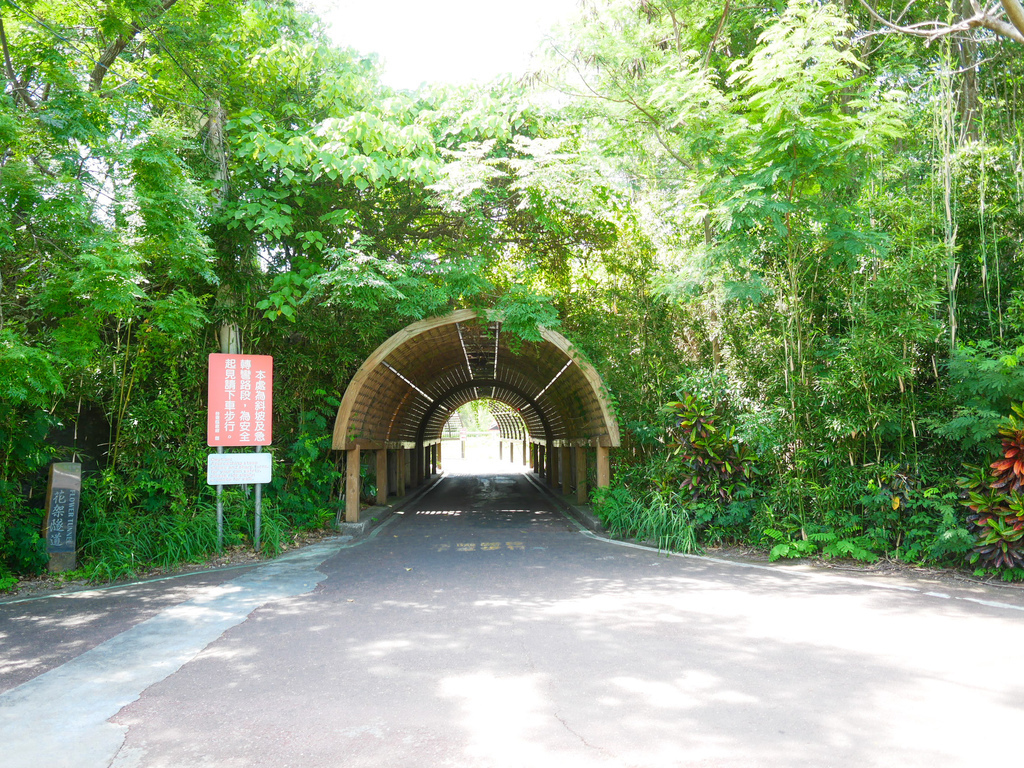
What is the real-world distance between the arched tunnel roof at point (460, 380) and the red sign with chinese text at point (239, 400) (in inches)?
54.5

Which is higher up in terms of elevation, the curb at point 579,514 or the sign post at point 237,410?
the sign post at point 237,410

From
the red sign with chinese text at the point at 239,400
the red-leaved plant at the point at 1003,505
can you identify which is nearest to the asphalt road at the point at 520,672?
the red-leaved plant at the point at 1003,505

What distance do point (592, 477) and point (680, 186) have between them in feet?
18.1

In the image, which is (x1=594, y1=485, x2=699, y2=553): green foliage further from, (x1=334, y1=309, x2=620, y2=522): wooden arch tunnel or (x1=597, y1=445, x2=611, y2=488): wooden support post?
(x1=334, y1=309, x2=620, y2=522): wooden arch tunnel

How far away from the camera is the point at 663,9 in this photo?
9.03 meters

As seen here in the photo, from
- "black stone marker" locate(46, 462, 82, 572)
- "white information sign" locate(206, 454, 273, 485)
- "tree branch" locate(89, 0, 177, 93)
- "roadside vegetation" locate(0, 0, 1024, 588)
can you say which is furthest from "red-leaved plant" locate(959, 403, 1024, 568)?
"tree branch" locate(89, 0, 177, 93)

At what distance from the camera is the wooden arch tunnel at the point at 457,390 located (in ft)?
31.0

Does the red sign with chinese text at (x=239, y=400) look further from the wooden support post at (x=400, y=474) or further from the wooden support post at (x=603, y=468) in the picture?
the wooden support post at (x=400, y=474)

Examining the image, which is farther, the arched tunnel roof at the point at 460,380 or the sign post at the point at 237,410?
the arched tunnel roof at the point at 460,380

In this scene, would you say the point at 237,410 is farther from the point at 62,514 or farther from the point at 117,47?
the point at 117,47

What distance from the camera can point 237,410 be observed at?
7742mm

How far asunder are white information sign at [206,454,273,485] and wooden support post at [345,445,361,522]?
1811 mm

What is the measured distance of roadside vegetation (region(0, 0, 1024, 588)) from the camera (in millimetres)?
5906

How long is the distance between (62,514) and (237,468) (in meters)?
1.74
